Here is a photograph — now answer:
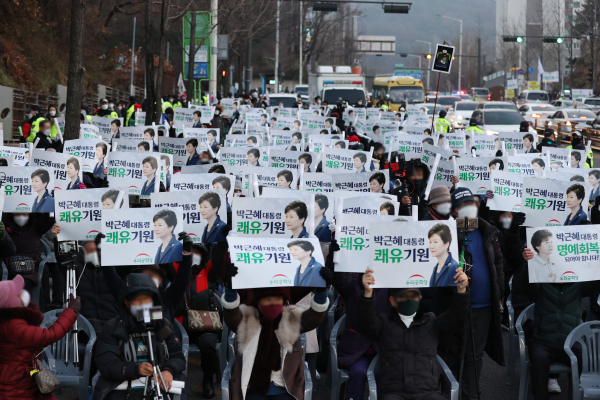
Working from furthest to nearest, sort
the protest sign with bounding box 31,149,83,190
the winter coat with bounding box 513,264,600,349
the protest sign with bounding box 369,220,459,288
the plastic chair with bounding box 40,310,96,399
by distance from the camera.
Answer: the protest sign with bounding box 31,149,83,190 < the winter coat with bounding box 513,264,600,349 < the plastic chair with bounding box 40,310,96,399 < the protest sign with bounding box 369,220,459,288

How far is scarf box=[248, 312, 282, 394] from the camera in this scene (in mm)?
5707

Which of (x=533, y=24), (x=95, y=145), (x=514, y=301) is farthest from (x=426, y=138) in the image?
(x=533, y=24)

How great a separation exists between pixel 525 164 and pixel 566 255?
16.7ft

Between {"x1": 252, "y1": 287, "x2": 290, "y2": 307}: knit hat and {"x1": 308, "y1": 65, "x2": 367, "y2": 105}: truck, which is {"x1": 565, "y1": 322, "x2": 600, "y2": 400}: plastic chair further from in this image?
{"x1": 308, "y1": 65, "x2": 367, "y2": 105}: truck

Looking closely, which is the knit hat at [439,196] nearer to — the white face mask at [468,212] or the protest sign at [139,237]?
the white face mask at [468,212]

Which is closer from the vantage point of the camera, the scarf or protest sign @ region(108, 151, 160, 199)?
the scarf

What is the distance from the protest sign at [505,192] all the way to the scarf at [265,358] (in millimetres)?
4415

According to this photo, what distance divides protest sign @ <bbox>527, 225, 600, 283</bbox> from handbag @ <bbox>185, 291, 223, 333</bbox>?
2.56 metres

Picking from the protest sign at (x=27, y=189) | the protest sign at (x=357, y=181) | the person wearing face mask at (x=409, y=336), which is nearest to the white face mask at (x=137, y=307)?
the person wearing face mask at (x=409, y=336)

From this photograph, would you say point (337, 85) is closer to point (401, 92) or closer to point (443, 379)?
point (401, 92)

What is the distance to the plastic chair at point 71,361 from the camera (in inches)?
236

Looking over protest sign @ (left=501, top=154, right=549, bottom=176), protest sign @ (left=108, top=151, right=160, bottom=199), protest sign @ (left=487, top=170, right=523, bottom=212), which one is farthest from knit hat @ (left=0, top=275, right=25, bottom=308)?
protest sign @ (left=501, top=154, right=549, bottom=176)

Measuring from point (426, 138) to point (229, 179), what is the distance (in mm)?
7110

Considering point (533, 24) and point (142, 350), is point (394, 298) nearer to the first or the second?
point (142, 350)
